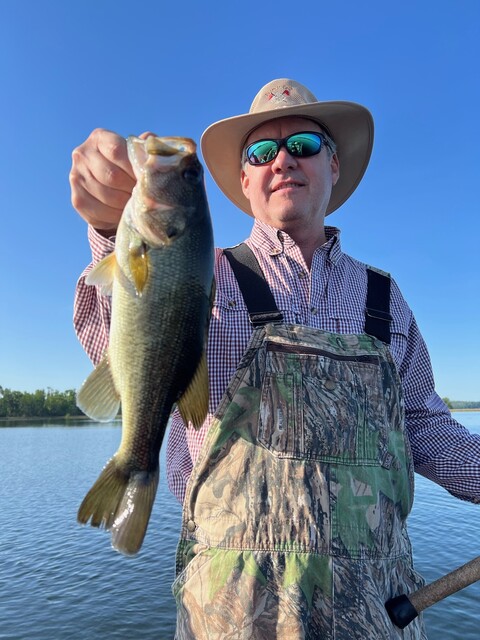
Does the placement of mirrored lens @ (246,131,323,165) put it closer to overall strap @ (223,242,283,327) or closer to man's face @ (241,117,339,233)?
man's face @ (241,117,339,233)

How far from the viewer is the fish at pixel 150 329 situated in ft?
6.56

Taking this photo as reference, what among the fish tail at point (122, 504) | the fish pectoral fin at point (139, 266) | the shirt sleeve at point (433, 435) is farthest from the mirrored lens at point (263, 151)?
the fish tail at point (122, 504)

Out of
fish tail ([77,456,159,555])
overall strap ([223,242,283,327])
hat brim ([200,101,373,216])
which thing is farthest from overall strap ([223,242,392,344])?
fish tail ([77,456,159,555])

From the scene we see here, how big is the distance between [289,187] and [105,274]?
146 cm

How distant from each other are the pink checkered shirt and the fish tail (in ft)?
1.78

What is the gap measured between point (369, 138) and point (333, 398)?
227 centimetres

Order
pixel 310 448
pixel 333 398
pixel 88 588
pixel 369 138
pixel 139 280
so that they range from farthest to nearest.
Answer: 1. pixel 88 588
2. pixel 369 138
3. pixel 333 398
4. pixel 310 448
5. pixel 139 280

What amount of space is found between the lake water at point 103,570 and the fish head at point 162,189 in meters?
9.05

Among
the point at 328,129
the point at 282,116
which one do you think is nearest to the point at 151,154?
the point at 282,116

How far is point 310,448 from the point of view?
2395 mm

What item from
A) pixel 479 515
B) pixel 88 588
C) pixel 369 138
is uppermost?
pixel 369 138

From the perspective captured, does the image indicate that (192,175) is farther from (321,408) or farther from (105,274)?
(321,408)

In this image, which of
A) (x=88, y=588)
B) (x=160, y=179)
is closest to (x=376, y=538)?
(x=160, y=179)

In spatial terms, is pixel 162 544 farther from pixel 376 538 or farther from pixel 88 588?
pixel 376 538
